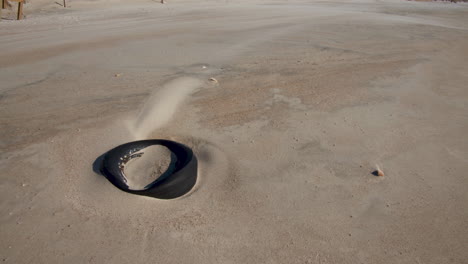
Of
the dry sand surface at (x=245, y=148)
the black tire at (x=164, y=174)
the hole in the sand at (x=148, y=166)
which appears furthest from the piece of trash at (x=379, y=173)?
the hole in the sand at (x=148, y=166)

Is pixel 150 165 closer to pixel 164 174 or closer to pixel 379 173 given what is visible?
pixel 164 174

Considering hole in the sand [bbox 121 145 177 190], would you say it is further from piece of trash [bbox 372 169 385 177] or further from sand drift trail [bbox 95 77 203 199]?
piece of trash [bbox 372 169 385 177]

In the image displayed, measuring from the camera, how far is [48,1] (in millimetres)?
15875

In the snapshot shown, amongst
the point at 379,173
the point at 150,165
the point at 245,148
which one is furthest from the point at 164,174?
the point at 379,173

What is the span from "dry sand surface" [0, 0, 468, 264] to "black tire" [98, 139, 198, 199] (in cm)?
9

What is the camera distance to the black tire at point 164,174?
294 centimetres

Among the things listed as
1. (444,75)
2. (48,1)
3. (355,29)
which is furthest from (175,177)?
(48,1)

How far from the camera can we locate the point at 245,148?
149 inches

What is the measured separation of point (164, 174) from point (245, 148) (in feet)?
3.15

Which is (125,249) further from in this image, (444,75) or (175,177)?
(444,75)

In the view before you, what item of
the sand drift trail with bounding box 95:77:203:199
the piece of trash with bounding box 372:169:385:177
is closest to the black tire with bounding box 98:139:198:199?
the sand drift trail with bounding box 95:77:203:199

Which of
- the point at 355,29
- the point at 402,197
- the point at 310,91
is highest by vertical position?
the point at 355,29

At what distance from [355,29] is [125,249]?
8766 millimetres

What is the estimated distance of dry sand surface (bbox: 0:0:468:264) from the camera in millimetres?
2580
